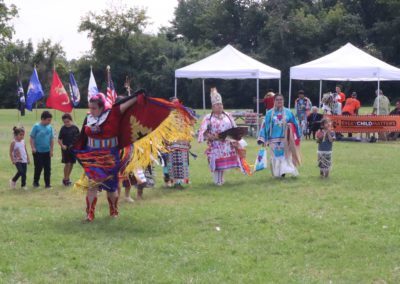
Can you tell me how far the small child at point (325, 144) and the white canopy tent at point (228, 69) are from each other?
9784 mm

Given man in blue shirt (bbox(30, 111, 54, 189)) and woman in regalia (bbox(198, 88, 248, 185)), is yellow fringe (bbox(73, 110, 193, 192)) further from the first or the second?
man in blue shirt (bbox(30, 111, 54, 189))

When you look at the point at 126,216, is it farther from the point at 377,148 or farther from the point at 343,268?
the point at 377,148

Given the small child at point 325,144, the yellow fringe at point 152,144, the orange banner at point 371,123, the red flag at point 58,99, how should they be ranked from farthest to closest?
1. the red flag at point 58,99
2. the orange banner at point 371,123
3. the small child at point 325,144
4. the yellow fringe at point 152,144

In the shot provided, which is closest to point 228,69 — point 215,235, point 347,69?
point 347,69

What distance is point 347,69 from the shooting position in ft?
66.9

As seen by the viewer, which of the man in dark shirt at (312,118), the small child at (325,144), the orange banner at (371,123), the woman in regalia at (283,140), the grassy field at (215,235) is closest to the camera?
the grassy field at (215,235)

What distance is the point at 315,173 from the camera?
41.3 feet

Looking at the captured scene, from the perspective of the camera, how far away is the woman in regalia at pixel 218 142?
11.4m

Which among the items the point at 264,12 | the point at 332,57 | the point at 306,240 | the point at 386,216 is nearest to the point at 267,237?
the point at 306,240

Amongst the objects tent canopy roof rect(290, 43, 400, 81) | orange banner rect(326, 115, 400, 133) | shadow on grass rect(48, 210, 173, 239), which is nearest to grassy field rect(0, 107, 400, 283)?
shadow on grass rect(48, 210, 173, 239)

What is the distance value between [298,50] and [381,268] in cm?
4785

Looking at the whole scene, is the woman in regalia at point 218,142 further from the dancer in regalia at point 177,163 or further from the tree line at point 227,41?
the tree line at point 227,41

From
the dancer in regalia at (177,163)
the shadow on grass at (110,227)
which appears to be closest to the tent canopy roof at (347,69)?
the dancer in regalia at (177,163)

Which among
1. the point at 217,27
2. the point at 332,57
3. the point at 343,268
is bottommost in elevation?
the point at 343,268
